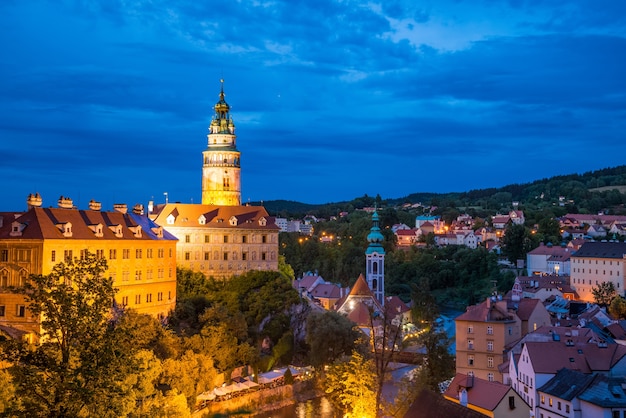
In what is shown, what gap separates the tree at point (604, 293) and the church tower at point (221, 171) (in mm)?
40902

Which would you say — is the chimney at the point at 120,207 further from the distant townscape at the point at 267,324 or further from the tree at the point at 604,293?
the tree at the point at 604,293

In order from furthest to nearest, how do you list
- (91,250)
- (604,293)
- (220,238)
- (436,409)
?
(604,293) → (220,238) → (91,250) → (436,409)

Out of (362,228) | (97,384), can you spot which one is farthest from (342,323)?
(362,228)

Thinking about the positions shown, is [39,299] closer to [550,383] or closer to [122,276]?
[550,383]

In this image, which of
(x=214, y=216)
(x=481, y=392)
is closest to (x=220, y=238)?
(x=214, y=216)

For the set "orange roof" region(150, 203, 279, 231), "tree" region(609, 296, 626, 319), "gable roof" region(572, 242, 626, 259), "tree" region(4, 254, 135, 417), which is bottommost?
"tree" region(609, 296, 626, 319)

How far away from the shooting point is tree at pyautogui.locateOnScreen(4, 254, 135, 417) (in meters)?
17.2

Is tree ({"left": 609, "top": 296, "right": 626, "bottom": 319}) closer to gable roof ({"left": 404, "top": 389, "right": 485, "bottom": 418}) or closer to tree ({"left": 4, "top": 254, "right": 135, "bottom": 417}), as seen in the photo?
gable roof ({"left": 404, "top": 389, "right": 485, "bottom": 418})

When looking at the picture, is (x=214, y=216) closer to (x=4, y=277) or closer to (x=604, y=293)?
(x=4, y=277)

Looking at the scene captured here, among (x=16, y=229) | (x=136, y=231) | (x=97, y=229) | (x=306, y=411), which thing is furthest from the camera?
(x=136, y=231)

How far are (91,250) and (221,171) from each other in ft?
85.9

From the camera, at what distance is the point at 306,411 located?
162 feet

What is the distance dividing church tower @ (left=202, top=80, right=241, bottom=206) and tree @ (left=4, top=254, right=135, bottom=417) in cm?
5403

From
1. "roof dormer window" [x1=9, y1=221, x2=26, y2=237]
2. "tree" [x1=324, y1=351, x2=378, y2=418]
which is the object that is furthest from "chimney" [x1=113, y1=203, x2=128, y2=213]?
"tree" [x1=324, y1=351, x2=378, y2=418]
